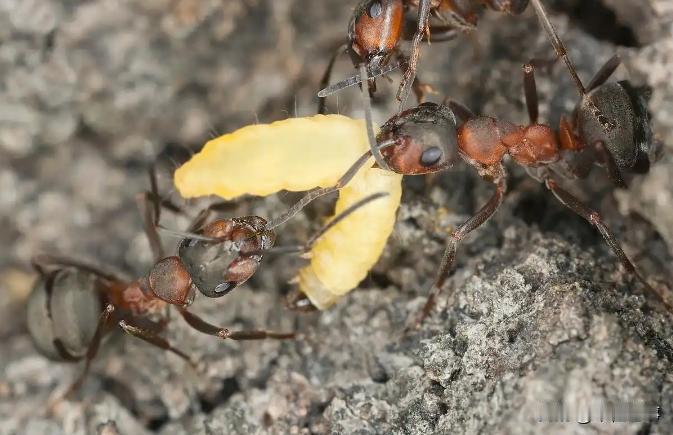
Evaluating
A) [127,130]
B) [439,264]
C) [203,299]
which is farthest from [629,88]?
[127,130]

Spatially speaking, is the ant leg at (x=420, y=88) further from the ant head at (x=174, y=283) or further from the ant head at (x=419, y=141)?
the ant head at (x=174, y=283)

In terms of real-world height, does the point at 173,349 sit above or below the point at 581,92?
below

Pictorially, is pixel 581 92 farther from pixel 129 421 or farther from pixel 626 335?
pixel 129 421

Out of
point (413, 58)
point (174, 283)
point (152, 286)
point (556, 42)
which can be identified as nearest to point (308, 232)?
point (174, 283)

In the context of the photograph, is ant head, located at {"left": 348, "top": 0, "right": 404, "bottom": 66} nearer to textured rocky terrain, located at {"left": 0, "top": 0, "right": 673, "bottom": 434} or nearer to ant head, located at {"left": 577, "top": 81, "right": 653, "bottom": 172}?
textured rocky terrain, located at {"left": 0, "top": 0, "right": 673, "bottom": 434}

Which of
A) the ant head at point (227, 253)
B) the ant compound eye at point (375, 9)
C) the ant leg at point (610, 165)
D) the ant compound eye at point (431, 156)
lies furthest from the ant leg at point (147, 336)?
the ant leg at point (610, 165)

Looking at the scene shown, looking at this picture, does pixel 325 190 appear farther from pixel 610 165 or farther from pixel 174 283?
pixel 610 165
